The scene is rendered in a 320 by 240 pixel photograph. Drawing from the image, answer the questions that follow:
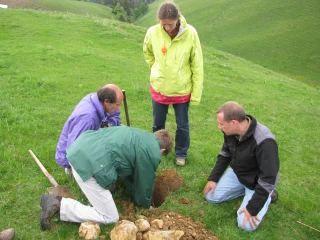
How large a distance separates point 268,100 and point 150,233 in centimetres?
1028

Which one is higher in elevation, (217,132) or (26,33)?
(26,33)

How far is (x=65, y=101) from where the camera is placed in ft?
28.4

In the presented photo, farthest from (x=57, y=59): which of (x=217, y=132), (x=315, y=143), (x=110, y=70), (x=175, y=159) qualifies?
(x=315, y=143)

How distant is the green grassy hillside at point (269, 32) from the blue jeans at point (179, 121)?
30.1m

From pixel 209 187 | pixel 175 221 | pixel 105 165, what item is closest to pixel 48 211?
pixel 105 165

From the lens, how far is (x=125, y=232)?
11.8 feet

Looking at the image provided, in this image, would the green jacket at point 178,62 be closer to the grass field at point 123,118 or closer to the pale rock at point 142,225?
the grass field at point 123,118

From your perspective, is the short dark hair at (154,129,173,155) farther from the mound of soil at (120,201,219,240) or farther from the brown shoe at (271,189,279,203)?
the brown shoe at (271,189,279,203)

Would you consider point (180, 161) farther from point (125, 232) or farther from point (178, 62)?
point (125, 232)

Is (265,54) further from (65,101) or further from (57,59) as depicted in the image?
(65,101)

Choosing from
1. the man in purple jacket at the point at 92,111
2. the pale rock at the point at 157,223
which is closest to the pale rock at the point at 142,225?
the pale rock at the point at 157,223

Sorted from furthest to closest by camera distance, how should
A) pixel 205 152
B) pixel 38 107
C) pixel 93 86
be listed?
pixel 93 86
pixel 38 107
pixel 205 152

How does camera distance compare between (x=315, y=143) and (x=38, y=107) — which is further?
(x=315, y=143)

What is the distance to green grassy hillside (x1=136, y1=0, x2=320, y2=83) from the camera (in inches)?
1432
